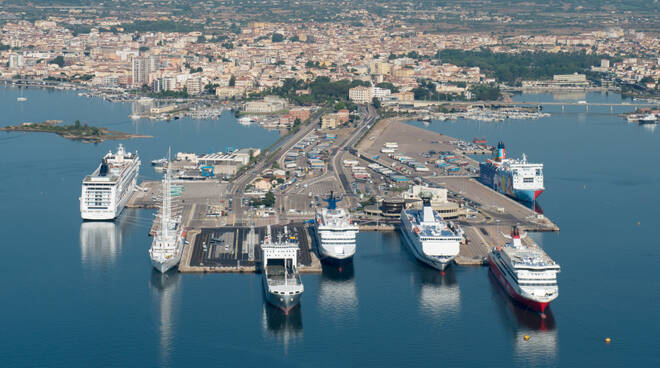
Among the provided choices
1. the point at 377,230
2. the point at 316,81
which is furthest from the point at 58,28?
the point at 377,230

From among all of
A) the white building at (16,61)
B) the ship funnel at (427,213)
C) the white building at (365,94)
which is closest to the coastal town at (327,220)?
the ship funnel at (427,213)

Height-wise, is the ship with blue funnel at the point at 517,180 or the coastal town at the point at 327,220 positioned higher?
the ship with blue funnel at the point at 517,180

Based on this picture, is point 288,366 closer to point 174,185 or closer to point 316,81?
point 174,185

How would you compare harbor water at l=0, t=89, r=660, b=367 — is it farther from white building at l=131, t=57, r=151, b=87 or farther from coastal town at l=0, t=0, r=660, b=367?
white building at l=131, t=57, r=151, b=87

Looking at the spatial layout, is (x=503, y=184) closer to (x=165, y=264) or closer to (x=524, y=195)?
(x=524, y=195)

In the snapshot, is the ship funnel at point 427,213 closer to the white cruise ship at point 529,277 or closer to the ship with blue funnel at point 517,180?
the white cruise ship at point 529,277

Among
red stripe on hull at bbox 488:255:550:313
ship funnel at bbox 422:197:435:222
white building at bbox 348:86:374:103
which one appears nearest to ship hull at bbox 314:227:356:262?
ship funnel at bbox 422:197:435:222
